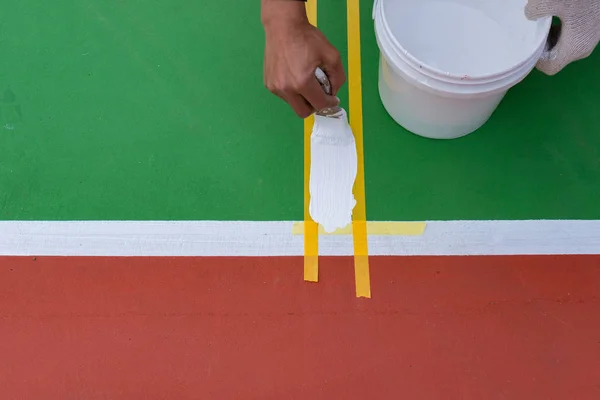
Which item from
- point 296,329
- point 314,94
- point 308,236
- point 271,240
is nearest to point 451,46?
point 314,94

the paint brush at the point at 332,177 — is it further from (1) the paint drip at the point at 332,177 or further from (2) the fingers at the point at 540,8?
(2) the fingers at the point at 540,8

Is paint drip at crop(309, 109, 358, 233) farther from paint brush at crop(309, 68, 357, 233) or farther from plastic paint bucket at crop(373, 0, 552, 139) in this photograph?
plastic paint bucket at crop(373, 0, 552, 139)

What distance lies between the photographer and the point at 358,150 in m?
2.35

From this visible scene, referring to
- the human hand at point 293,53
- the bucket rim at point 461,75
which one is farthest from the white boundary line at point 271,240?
the human hand at point 293,53

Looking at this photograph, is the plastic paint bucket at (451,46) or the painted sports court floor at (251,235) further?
the painted sports court floor at (251,235)

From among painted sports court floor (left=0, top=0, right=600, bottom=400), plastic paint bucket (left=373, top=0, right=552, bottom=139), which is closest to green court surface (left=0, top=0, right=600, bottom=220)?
painted sports court floor (left=0, top=0, right=600, bottom=400)

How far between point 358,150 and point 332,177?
184 mm

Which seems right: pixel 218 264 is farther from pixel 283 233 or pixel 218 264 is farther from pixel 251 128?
pixel 251 128

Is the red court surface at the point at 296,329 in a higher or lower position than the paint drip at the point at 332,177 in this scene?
lower

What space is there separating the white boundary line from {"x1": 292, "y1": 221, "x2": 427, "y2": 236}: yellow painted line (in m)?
0.02

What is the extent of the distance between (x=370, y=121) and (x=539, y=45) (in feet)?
2.70

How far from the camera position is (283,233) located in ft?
7.42

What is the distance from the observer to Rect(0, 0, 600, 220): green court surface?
2.30 meters

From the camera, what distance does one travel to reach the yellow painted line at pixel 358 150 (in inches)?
86.9
